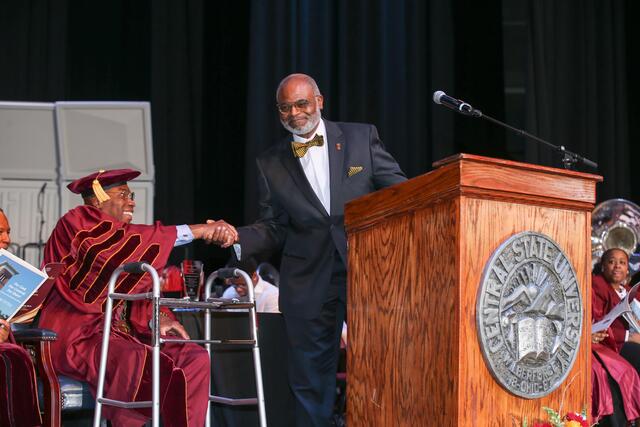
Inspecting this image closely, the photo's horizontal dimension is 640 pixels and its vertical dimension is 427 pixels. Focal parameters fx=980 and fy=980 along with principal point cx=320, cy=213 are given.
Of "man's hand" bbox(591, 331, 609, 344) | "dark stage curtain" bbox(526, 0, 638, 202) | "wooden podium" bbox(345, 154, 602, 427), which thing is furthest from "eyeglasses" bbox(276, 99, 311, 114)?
"dark stage curtain" bbox(526, 0, 638, 202)

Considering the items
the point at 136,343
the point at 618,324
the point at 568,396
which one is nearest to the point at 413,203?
the point at 568,396

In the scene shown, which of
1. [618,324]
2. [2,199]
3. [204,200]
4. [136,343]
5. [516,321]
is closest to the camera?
[516,321]

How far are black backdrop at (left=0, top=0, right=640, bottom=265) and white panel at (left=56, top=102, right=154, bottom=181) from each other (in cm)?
41

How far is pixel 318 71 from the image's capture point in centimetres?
763

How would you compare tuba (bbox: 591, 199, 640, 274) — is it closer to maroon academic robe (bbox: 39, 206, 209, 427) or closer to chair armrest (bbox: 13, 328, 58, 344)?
maroon academic robe (bbox: 39, 206, 209, 427)

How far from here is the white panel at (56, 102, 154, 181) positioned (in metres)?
7.08

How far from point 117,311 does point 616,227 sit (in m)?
3.61

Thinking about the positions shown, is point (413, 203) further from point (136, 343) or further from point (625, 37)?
point (625, 37)

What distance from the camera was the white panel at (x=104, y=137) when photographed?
7.08 metres

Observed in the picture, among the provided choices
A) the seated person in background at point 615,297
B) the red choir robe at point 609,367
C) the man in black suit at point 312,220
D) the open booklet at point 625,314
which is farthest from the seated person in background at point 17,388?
the seated person in background at point 615,297

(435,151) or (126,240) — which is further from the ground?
(435,151)

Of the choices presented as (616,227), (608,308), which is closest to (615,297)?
(608,308)

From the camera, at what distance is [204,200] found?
7.55 m

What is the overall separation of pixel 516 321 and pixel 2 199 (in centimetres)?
538
